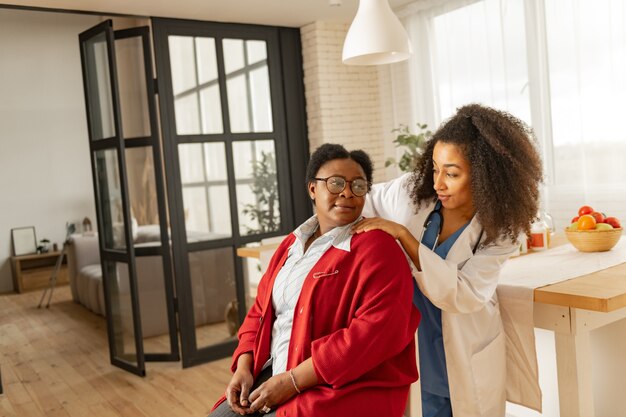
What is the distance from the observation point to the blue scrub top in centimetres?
201

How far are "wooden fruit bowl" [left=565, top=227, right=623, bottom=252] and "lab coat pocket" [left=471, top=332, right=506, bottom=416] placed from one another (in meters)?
0.76

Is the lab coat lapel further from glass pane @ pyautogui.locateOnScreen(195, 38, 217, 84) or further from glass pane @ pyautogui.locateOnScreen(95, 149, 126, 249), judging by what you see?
glass pane @ pyautogui.locateOnScreen(195, 38, 217, 84)

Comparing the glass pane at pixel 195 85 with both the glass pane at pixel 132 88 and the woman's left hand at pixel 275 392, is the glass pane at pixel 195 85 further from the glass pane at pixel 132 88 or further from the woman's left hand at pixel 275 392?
the woman's left hand at pixel 275 392

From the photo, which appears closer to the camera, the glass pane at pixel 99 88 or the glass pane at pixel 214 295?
the glass pane at pixel 99 88

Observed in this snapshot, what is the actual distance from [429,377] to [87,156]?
7.52 m

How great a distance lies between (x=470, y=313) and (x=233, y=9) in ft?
10.2

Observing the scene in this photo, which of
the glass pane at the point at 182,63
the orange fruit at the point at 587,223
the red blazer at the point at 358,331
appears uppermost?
the glass pane at the point at 182,63

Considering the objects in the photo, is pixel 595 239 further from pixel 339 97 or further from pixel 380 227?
pixel 339 97

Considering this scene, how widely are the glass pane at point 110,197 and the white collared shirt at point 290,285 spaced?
2.53 metres

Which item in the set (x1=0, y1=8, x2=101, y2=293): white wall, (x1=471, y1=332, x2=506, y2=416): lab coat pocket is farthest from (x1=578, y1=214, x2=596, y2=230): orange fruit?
(x1=0, y1=8, x2=101, y2=293): white wall

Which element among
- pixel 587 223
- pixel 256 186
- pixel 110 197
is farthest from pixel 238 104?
pixel 587 223

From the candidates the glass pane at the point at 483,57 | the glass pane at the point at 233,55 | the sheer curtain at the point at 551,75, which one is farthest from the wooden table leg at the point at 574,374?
the glass pane at the point at 233,55

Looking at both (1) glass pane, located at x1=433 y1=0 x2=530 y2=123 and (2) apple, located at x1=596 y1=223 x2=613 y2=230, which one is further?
(1) glass pane, located at x1=433 y1=0 x2=530 y2=123

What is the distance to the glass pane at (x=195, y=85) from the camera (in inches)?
176
